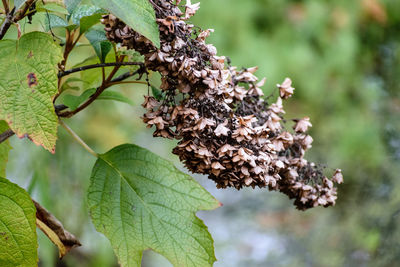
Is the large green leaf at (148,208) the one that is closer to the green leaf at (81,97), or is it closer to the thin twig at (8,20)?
the green leaf at (81,97)

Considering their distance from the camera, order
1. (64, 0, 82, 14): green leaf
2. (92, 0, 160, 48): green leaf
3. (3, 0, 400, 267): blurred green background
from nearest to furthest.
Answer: (92, 0, 160, 48): green leaf → (64, 0, 82, 14): green leaf → (3, 0, 400, 267): blurred green background

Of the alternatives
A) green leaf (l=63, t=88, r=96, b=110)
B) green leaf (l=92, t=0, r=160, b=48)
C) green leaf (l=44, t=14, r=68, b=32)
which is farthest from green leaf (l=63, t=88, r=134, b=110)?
green leaf (l=92, t=0, r=160, b=48)

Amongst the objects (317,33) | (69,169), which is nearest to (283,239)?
(69,169)

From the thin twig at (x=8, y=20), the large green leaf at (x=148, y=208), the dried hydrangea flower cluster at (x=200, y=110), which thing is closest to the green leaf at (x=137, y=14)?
the dried hydrangea flower cluster at (x=200, y=110)

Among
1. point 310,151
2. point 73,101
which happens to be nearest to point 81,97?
point 73,101

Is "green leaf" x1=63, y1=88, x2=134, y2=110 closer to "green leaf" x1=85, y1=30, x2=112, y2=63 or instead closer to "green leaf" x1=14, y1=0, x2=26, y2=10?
"green leaf" x1=85, y1=30, x2=112, y2=63

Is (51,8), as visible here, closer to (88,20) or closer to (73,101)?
(88,20)
